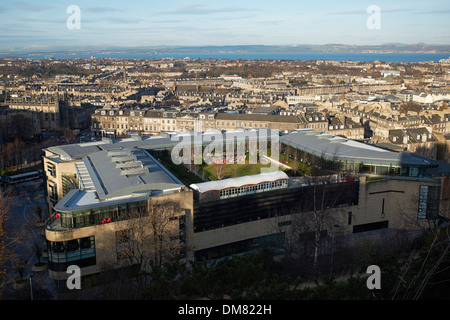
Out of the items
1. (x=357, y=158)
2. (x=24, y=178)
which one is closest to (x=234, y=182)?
(x=357, y=158)

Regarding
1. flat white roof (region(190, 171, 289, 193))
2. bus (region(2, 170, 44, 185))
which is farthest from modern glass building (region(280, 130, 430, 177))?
bus (region(2, 170, 44, 185))

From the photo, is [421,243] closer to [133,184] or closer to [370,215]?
[370,215]

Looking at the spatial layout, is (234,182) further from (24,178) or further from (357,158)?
(24,178)

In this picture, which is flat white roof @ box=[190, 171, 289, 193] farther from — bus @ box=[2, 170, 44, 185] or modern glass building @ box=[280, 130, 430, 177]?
bus @ box=[2, 170, 44, 185]

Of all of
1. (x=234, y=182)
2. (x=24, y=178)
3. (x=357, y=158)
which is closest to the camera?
(x=234, y=182)

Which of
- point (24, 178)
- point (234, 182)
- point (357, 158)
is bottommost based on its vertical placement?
point (24, 178)

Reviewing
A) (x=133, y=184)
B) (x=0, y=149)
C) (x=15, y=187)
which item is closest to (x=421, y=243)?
(x=133, y=184)

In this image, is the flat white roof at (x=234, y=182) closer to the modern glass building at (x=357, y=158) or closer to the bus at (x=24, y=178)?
the modern glass building at (x=357, y=158)

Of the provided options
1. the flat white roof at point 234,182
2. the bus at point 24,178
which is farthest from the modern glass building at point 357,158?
the bus at point 24,178

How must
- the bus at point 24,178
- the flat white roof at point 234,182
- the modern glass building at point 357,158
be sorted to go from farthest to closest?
the bus at point 24,178, the modern glass building at point 357,158, the flat white roof at point 234,182
